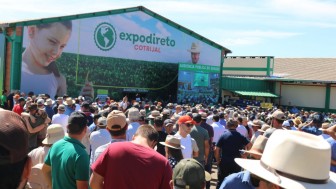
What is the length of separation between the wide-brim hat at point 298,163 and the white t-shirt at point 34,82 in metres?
21.1

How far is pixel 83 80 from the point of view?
24594mm

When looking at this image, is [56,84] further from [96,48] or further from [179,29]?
[179,29]

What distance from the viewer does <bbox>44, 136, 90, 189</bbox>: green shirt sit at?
3.82 m

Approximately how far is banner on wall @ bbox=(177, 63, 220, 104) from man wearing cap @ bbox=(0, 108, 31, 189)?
2562 centimetres

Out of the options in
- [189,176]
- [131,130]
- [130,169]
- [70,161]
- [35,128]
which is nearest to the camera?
[189,176]

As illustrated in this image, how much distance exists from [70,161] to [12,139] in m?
2.30

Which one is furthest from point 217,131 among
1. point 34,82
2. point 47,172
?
point 34,82

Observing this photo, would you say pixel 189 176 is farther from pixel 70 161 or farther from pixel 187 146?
pixel 187 146

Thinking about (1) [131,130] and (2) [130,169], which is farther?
(1) [131,130]

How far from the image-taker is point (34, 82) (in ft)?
71.8

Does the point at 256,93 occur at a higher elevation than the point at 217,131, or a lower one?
higher

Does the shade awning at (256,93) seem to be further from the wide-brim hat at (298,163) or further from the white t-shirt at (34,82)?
the wide-brim hat at (298,163)

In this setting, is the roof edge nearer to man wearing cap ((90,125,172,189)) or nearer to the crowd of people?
the crowd of people

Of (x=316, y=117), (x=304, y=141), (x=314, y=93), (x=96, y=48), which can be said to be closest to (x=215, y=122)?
(x=316, y=117)
